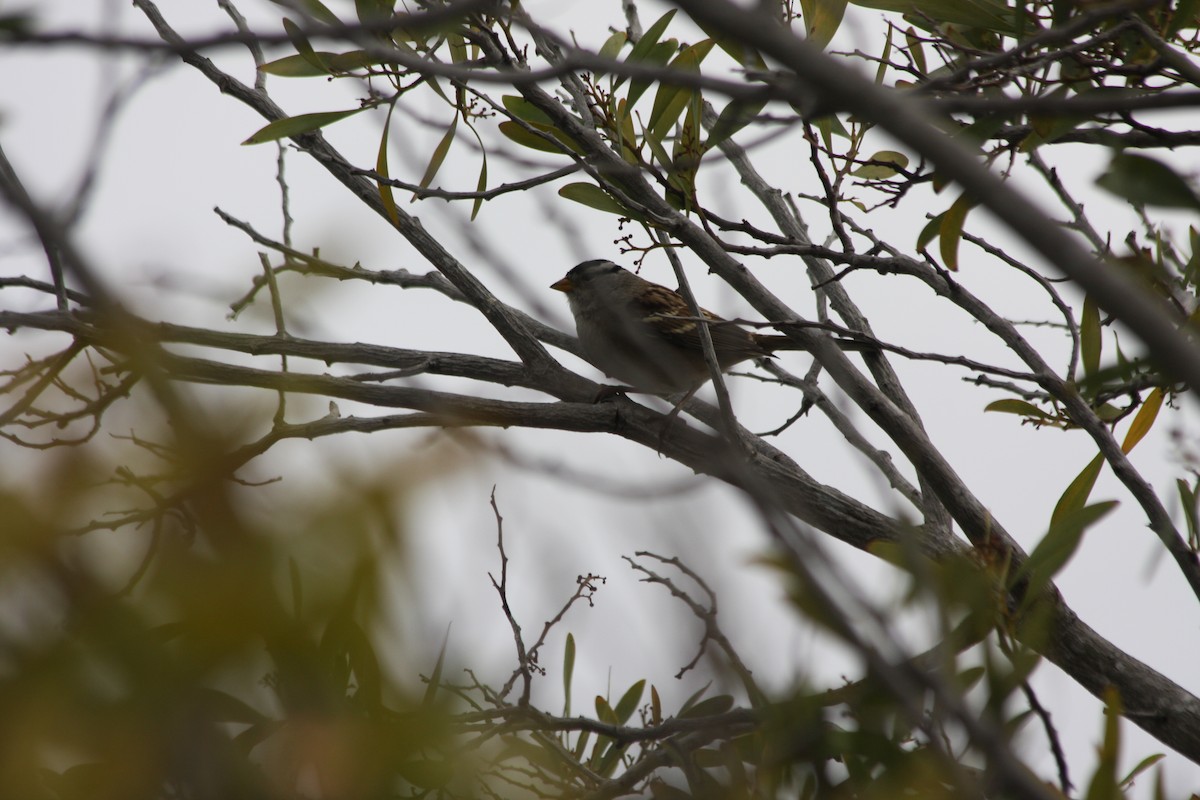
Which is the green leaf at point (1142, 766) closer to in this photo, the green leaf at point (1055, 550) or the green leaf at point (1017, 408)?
the green leaf at point (1055, 550)

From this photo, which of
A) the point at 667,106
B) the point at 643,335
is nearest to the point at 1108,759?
the point at 667,106

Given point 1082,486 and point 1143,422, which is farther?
point 1143,422

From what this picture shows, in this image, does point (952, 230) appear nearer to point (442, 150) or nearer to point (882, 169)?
point (882, 169)

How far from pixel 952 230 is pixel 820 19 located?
879mm

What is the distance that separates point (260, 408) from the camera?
920mm

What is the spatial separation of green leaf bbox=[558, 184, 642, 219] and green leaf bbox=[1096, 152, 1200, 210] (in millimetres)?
1551

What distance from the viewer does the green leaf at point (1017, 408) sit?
2.95 metres

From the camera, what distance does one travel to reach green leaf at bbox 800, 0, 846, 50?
8.82 ft

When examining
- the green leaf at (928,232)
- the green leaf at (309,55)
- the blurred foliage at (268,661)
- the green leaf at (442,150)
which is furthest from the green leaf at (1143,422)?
the green leaf at (309,55)

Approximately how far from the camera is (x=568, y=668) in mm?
2408

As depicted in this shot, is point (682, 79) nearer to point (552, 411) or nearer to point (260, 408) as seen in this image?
point (260, 408)

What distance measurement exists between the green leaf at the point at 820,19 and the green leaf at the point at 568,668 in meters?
1.67

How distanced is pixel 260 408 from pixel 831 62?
0.60 m

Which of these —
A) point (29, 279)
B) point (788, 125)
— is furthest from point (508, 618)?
point (29, 279)
